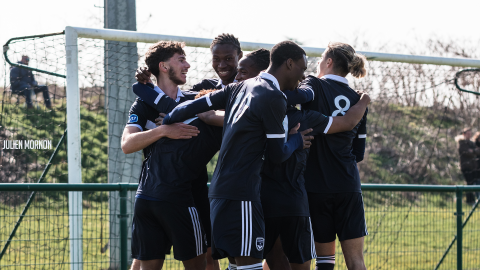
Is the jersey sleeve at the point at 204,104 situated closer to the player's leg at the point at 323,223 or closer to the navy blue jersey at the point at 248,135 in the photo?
the navy blue jersey at the point at 248,135

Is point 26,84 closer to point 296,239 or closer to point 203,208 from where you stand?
point 203,208

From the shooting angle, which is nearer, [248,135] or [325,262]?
[248,135]

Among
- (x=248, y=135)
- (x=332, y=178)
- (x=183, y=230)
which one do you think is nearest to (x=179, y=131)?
(x=248, y=135)

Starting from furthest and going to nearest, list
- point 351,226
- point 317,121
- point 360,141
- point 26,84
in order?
point 26,84
point 360,141
point 351,226
point 317,121

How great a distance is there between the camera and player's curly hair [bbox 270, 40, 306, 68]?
321cm

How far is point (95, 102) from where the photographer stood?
7.82 meters

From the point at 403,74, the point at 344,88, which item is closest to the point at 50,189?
the point at 344,88

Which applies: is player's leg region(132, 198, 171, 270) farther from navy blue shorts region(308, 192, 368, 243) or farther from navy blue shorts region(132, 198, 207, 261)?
navy blue shorts region(308, 192, 368, 243)

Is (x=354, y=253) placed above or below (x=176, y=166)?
below

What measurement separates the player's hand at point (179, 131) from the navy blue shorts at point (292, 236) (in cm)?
75

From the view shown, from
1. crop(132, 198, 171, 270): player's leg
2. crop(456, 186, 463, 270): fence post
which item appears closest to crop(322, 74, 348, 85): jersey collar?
crop(132, 198, 171, 270): player's leg

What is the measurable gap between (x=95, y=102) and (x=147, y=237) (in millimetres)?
4760

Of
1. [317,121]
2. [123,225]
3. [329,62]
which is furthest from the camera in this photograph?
[123,225]

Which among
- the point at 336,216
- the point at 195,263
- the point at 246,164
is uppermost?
the point at 246,164
